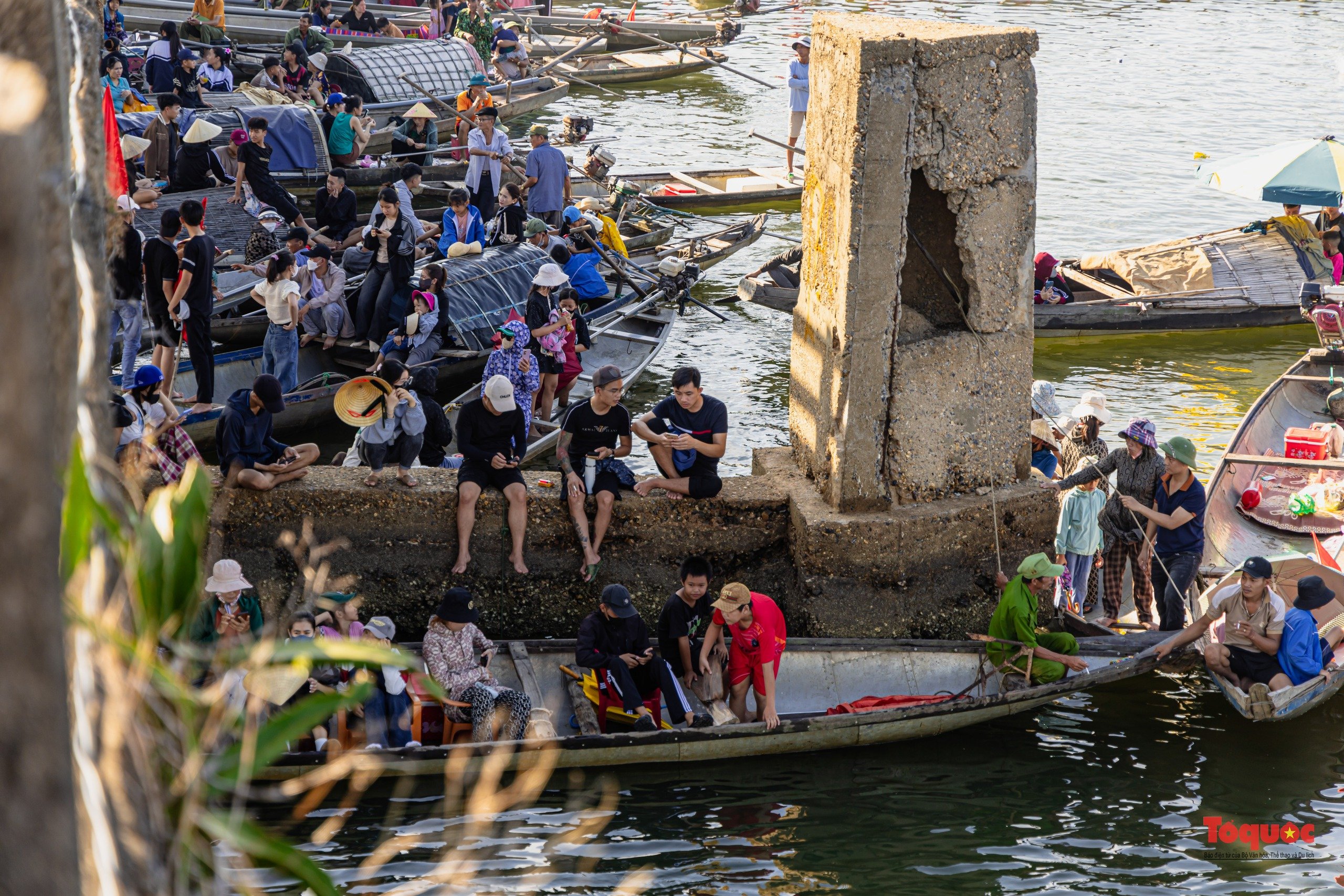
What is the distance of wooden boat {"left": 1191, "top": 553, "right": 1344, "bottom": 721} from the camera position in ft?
25.8

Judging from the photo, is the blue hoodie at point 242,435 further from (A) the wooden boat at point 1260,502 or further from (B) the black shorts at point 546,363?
(A) the wooden boat at point 1260,502

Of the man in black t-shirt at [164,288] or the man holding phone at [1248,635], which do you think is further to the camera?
the man in black t-shirt at [164,288]

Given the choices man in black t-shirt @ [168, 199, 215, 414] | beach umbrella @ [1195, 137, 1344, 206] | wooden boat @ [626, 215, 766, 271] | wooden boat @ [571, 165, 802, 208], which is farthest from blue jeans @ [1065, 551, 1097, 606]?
wooden boat @ [571, 165, 802, 208]

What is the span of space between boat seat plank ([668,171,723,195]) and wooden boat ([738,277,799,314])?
4898 mm

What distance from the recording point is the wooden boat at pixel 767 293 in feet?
49.4

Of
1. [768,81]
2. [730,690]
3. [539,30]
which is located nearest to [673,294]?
[730,690]

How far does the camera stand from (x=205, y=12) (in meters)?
23.2

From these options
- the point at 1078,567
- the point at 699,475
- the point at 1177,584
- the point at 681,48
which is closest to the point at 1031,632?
the point at 1078,567

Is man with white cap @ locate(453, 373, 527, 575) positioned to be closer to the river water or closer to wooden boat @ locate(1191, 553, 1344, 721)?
the river water

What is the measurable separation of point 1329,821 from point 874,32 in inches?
206

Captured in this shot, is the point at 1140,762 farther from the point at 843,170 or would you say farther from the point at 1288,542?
the point at 843,170

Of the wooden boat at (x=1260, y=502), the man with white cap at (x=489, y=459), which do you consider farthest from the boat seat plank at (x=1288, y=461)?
the man with white cap at (x=489, y=459)

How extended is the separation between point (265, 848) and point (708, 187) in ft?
61.8

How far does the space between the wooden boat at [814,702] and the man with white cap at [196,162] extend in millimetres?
10060
